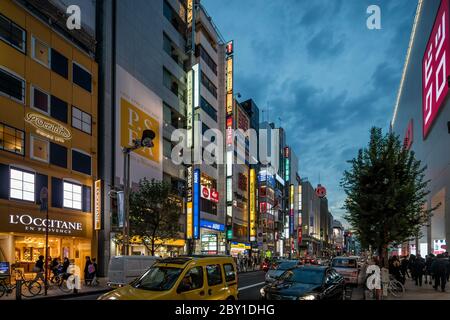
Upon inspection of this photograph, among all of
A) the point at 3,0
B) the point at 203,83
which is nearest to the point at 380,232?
the point at 3,0

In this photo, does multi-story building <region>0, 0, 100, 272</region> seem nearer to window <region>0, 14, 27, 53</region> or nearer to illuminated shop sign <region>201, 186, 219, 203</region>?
window <region>0, 14, 27, 53</region>

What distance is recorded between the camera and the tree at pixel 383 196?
2267cm

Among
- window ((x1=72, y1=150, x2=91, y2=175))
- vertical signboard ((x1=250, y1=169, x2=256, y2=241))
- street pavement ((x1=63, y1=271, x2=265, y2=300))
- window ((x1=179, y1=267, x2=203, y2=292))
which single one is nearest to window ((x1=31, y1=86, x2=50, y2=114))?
window ((x1=72, y1=150, x2=91, y2=175))

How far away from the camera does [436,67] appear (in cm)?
3428

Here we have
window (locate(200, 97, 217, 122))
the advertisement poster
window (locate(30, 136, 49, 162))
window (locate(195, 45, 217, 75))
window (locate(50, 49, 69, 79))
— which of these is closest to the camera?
window (locate(30, 136, 49, 162))

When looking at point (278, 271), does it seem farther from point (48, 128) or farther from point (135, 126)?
point (135, 126)

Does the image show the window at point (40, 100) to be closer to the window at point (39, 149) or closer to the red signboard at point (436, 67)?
the window at point (39, 149)

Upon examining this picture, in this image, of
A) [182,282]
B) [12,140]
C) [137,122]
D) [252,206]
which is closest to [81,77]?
[137,122]

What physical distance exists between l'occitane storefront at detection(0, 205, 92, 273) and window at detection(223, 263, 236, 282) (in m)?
17.9

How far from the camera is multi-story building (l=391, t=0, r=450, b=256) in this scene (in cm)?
3175

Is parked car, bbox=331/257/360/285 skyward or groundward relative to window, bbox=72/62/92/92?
groundward

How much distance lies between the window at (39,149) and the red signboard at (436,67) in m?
28.4

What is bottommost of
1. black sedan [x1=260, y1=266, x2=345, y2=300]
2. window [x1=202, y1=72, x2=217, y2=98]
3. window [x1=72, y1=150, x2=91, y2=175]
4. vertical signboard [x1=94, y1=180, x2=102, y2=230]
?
black sedan [x1=260, y1=266, x2=345, y2=300]

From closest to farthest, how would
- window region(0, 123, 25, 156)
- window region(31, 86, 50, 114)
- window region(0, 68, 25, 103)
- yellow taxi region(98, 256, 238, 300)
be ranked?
yellow taxi region(98, 256, 238, 300) → window region(0, 123, 25, 156) → window region(0, 68, 25, 103) → window region(31, 86, 50, 114)
